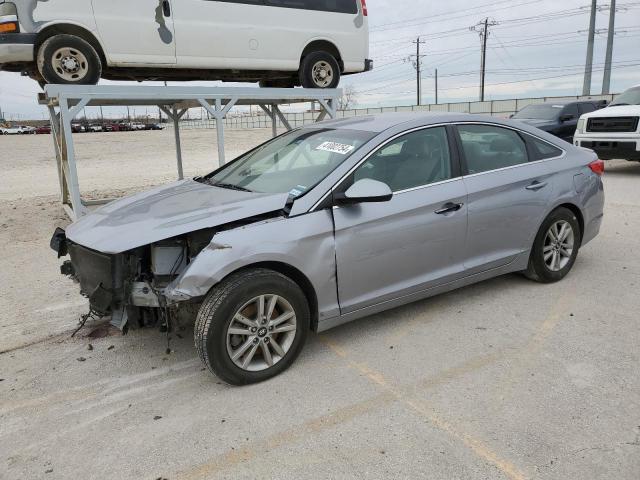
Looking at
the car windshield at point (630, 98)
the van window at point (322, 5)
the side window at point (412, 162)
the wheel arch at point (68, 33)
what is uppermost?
the van window at point (322, 5)

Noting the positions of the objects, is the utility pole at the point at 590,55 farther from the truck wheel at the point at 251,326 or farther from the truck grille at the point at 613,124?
the truck wheel at the point at 251,326

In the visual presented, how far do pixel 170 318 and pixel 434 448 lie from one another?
1.69 metres

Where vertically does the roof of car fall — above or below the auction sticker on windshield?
above

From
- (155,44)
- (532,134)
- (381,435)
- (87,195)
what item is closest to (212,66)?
(155,44)

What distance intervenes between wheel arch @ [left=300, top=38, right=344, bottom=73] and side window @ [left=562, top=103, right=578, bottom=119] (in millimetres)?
8004

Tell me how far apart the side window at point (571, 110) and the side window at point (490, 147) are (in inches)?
446

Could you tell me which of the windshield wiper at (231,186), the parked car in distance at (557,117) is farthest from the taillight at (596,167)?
the parked car in distance at (557,117)

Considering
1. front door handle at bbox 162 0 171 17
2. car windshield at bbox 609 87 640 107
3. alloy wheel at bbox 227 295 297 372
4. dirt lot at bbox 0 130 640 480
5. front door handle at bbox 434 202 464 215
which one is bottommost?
dirt lot at bbox 0 130 640 480

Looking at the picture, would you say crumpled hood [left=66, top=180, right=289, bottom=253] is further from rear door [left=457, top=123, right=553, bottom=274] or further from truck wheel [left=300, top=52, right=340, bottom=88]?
truck wheel [left=300, top=52, right=340, bottom=88]

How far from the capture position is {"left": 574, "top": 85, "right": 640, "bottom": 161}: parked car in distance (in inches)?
422

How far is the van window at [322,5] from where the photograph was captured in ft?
27.9

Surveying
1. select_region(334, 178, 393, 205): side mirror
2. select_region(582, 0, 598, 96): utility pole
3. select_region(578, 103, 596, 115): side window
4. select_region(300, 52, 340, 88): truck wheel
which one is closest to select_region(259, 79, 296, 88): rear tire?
select_region(300, 52, 340, 88): truck wheel

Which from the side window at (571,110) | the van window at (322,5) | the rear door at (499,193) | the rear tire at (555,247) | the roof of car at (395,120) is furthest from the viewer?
the side window at (571,110)

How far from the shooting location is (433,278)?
381 centimetres
